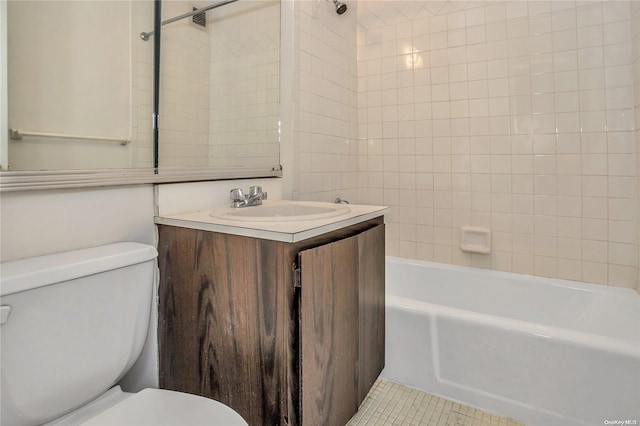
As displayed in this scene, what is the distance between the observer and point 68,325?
824 mm

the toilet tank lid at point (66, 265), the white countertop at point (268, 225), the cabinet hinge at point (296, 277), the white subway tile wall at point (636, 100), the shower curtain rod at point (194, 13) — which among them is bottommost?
the cabinet hinge at point (296, 277)

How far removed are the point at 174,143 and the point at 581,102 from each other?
6.67 feet

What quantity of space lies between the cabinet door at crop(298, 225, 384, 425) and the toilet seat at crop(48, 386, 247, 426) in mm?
225

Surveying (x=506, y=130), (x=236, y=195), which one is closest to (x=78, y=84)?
(x=236, y=195)

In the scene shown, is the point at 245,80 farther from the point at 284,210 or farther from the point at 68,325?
the point at 68,325

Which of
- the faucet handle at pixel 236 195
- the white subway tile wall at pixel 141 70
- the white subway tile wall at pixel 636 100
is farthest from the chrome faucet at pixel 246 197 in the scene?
the white subway tile wall at pixel 636 100

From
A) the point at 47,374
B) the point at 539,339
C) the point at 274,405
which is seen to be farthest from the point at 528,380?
the point at 47,374

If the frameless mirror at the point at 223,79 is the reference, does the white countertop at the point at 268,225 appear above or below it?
below

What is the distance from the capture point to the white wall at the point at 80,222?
0.88m

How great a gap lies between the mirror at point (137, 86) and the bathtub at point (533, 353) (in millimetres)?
1075

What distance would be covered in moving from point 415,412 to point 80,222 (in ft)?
4.41

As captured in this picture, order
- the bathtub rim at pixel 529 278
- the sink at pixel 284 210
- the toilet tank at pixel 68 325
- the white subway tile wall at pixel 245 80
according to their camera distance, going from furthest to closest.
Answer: the white subway tile wall at pixel 245 80 → the bathtub rim at pixel 529 278 → the sink at pixel 284 210 → the toilet tank at pixel 68 325

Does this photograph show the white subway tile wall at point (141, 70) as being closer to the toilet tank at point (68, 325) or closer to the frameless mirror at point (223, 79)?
the frameless mirror at point (223, 79)

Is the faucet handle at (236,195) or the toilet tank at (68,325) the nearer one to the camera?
the toilet tank at (68,325)
